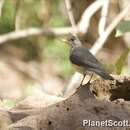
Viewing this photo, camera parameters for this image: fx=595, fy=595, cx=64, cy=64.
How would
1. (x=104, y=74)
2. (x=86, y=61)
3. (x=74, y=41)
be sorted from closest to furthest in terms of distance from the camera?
(x=104, y=74) < (x=86, y=61) < (x=74, y=41)

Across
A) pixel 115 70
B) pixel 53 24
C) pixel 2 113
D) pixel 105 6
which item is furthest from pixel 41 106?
pixel 53 24

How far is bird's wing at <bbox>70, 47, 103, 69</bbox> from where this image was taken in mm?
4914

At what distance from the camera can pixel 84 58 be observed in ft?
16.6

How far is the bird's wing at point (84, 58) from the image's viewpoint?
491 cm

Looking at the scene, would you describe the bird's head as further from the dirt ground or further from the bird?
the dirt ground

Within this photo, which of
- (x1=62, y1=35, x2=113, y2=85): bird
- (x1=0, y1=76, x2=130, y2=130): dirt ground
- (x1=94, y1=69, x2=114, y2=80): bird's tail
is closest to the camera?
(x1=0, y1=76, x2=130, y2=130): dirt ground

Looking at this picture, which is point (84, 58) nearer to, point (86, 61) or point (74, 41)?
point (86, 61)

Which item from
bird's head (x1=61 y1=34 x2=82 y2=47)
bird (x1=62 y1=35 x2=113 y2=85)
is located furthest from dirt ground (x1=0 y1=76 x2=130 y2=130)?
bird's head (x1=61 y1=34 x2=82 y2=47)

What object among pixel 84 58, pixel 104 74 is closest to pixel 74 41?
pixel 84 58

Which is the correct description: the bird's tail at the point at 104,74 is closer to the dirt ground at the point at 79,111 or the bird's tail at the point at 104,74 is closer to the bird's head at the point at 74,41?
the dirt ground at the point at 79,111

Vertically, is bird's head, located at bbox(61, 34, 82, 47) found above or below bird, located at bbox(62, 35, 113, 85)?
above

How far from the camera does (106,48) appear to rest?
1180 cm

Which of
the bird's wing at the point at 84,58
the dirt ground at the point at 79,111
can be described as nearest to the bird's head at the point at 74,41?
the bird's wing at the point at 84,58

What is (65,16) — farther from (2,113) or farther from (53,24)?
(2,113)
